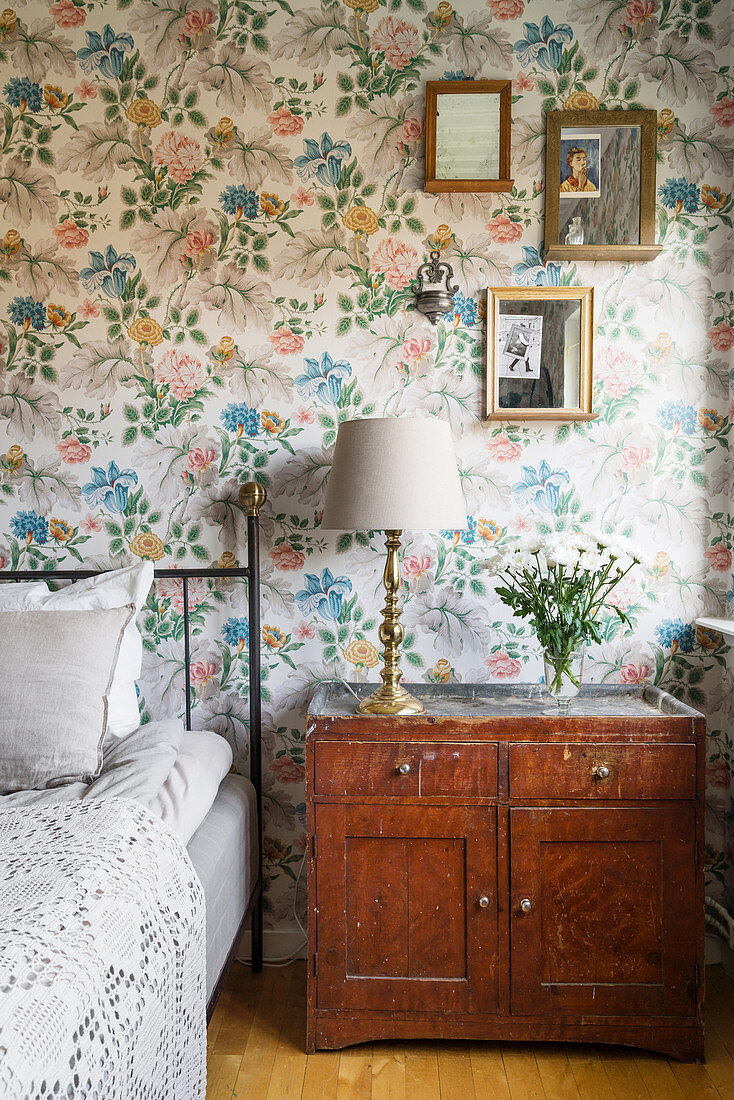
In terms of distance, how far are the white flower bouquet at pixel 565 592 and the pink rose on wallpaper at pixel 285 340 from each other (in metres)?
0.81

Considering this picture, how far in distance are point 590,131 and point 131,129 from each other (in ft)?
4.17

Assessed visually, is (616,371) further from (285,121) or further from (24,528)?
(24,528)

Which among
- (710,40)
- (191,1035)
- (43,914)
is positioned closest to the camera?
(43,914)

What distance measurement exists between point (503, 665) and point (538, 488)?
50 cm

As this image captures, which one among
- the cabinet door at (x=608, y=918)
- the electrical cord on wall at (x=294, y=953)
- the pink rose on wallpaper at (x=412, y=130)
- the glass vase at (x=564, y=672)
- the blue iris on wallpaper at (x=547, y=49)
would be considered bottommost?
the electrical cord on wall at (x=294, y=953)

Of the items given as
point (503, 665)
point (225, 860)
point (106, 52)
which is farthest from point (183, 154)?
point (225, 860)

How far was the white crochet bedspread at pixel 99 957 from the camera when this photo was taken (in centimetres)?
90

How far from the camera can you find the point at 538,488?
2.16m

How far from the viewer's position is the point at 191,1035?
4.22 feet

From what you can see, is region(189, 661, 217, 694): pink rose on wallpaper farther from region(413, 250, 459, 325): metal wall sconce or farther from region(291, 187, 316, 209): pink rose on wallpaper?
region(291, 187, 316, 209): pink rose on wallpaper

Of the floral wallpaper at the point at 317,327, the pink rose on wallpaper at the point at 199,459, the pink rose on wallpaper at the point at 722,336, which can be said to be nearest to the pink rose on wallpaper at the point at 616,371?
the floral wallpaper at the point at 317,327

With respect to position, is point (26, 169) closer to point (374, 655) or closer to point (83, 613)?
point (83, 613)

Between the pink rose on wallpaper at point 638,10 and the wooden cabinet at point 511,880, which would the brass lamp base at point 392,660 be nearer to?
the wooden cabinet at point 511,880

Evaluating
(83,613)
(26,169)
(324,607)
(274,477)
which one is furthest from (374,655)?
(26,169)
